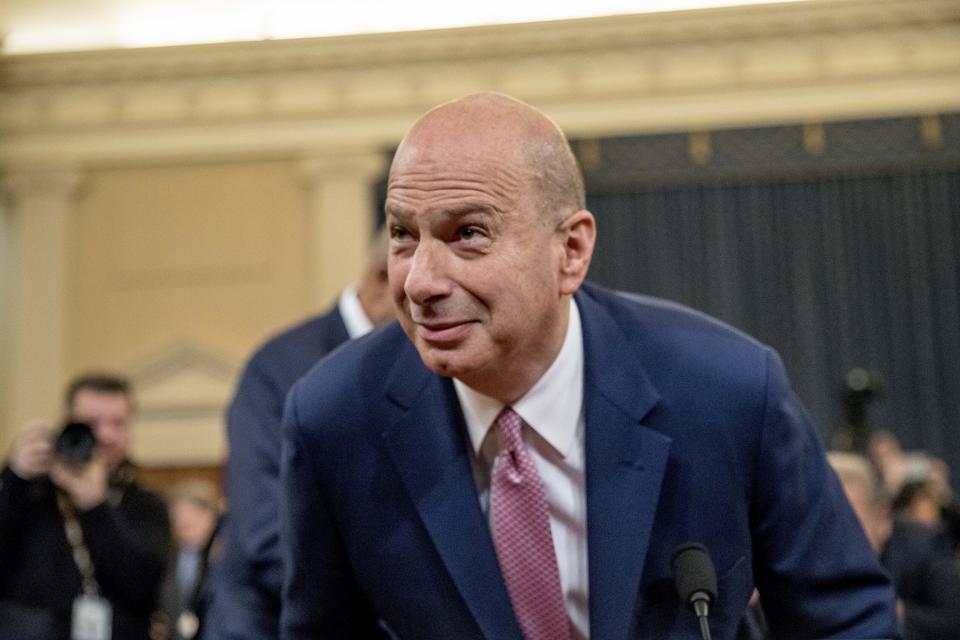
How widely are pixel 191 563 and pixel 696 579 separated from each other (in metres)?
5.64

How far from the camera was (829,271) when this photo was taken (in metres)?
11.7

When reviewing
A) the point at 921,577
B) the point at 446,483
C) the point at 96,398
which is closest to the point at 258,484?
the point at 446,483

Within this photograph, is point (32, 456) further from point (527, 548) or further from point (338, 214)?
point (338, 214)

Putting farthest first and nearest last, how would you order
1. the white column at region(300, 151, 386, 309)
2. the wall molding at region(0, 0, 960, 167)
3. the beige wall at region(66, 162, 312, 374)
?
the beige wall at region(66, 162, 312, 374) → the white column at region(300, 151, 386, 309) → the wall molding at region(0, 0, 960, 167)

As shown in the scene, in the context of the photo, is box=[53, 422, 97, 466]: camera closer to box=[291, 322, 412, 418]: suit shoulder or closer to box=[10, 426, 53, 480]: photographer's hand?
box=[10, 426, 53, 480]: photographer's hand

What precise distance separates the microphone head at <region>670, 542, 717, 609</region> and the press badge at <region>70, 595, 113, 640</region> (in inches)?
94.1

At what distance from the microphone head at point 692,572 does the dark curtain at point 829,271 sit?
997cm

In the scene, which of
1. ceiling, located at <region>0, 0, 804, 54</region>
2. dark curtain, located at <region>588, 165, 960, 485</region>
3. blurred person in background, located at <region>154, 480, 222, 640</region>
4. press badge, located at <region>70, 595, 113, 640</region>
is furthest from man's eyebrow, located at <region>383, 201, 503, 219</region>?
dark curtain, located at <region>588, 165, 960, 485</region>

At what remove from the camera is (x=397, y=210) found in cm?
173

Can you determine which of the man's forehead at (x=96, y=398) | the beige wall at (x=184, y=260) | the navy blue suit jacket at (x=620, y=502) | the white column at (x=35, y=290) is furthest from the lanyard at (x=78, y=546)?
the white column at (x=35, y=290)

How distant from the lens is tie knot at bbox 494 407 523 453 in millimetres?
1896

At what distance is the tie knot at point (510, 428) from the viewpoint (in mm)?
1896

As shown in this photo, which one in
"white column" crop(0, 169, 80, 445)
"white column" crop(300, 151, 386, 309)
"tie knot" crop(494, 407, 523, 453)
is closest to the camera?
"tie knot" crop(494, 407, 523, 453)

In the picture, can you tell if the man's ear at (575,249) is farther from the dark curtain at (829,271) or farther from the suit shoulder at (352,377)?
the dark curtain at (829,271)
